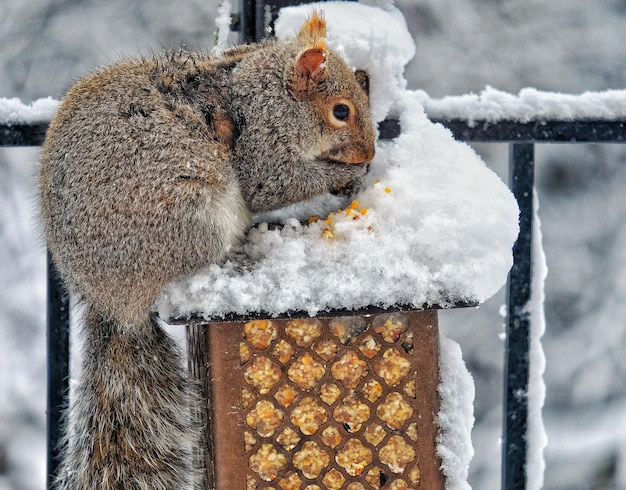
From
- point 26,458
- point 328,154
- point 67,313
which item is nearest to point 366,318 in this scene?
point 328,154

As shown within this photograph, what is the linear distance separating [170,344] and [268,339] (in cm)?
31

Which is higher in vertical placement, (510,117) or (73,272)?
(510,117)

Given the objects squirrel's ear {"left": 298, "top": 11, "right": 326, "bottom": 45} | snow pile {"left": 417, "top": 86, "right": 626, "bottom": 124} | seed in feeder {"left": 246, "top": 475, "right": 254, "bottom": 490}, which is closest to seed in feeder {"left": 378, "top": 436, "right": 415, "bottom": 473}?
seed in feeder {"left": 246, "top": 475, "right": 254, "bottom": 490}

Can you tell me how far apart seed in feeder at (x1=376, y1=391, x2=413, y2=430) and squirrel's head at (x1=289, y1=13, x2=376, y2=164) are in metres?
0.49

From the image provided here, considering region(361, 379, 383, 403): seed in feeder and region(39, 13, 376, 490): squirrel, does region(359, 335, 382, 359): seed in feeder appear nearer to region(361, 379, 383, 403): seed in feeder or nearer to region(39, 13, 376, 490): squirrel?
region(361, 379, 383, 403): seed in feeder

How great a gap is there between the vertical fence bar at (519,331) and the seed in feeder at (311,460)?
55cm

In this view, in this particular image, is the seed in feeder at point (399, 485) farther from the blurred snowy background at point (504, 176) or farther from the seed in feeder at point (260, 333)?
the blurred snowy background at point (504, 176)

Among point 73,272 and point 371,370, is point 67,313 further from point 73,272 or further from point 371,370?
point 371,370

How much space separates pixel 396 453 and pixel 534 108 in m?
0.77

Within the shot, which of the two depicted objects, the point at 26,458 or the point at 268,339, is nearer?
the point at 268,339

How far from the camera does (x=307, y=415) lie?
130 centimetres

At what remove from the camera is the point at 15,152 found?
333 cm

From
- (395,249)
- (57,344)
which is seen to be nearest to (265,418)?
(395,249)

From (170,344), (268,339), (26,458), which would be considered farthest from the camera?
(26,458)
